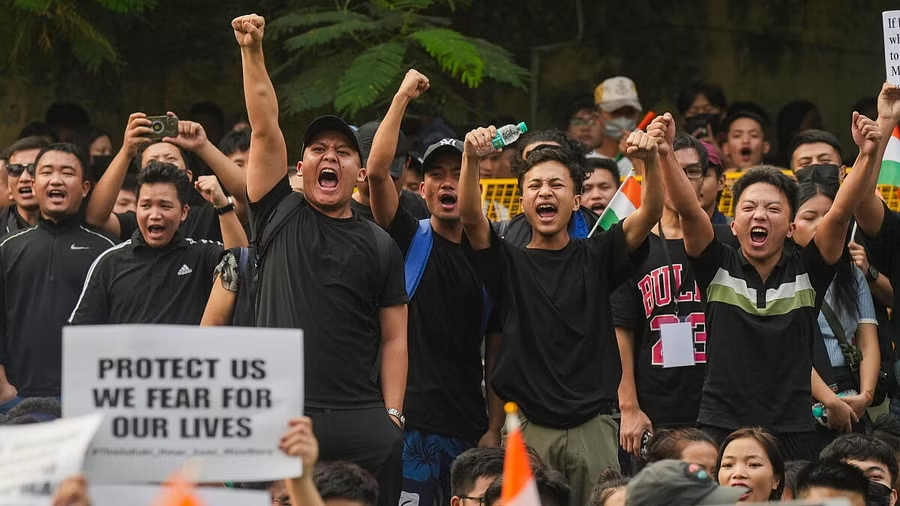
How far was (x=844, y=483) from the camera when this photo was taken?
780cm

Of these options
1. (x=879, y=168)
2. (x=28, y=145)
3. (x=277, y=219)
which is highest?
(x=28, y=145)

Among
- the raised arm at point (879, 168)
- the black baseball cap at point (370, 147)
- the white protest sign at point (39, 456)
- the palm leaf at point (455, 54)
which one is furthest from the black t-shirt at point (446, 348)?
the white protest sign at point (39, 456)

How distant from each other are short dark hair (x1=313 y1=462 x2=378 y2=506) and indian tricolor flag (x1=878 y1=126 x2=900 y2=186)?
444 centimetres

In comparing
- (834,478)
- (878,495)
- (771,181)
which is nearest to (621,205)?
(771,181)

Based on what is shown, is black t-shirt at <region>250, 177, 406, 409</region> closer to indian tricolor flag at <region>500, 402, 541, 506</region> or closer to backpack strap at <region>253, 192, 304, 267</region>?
backpack strap at <region>253, 192, 304, 267</region>

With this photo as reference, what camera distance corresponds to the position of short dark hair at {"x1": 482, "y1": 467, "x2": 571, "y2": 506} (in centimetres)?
746

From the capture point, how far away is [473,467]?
7.79 meters

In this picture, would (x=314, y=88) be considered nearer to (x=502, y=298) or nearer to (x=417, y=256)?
(x=417, y=256)

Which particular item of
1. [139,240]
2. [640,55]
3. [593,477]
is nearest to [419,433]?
[593,477]

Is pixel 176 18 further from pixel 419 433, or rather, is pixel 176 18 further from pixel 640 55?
pixel 419 433

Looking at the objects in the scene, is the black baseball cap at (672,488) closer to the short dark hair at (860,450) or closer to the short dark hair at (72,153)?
the short dark hair at (860,450)

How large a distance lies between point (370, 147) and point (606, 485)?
2.30 m

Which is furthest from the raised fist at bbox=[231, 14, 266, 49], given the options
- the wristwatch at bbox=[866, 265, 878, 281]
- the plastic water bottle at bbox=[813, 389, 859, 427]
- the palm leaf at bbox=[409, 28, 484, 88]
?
the wristwatch at bbox=[866, 265, 878, 281]

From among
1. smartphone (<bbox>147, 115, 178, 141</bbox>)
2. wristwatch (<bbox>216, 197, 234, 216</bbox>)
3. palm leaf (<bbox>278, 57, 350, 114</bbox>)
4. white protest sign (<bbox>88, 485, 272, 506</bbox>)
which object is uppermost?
palm leaf (<bbox>278, 57, 350, 114</bbox>)
